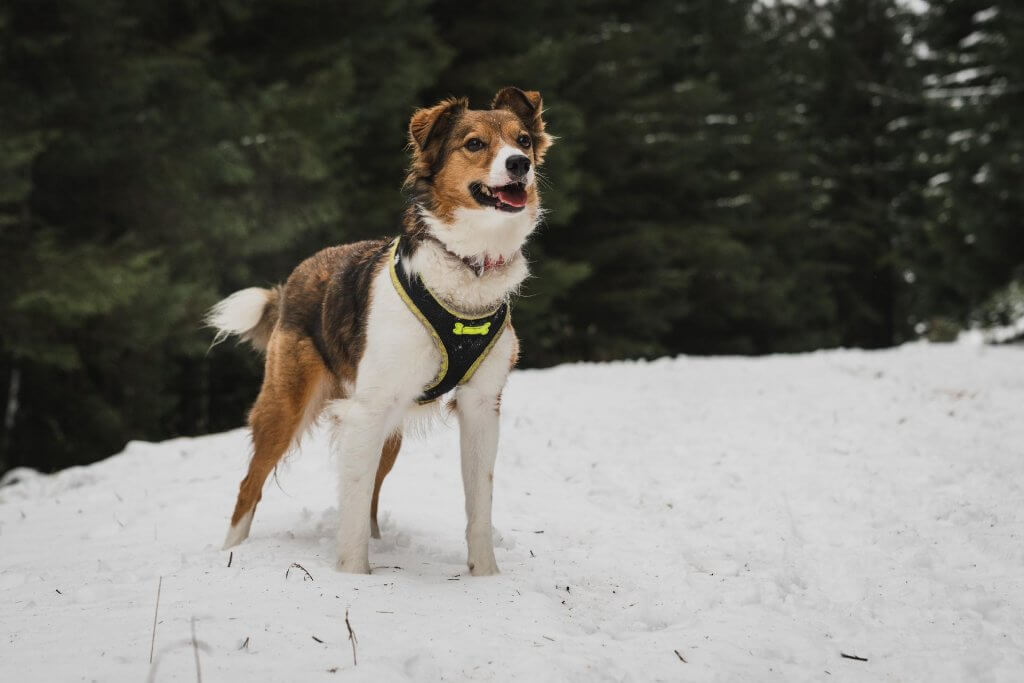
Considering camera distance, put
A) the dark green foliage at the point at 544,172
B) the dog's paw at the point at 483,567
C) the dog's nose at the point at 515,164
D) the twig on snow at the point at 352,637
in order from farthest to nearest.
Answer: the dark green foliage at the point at 544,172
the dog's paw at the point at 483,567
the dog's nose at the point at 515,164
the twig on snow at the point at 352,637

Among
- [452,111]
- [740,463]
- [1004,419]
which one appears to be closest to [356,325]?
[452,111]

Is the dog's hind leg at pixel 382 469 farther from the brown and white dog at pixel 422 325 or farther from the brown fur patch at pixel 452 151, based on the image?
the brown fur patch at pixel 452 151

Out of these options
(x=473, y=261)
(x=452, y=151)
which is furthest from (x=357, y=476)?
(x=452, y=151)

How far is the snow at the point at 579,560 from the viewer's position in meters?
3.17

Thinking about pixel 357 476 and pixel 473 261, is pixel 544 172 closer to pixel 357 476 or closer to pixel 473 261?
pixel 473 261

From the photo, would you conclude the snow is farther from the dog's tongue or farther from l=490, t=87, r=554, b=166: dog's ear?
l=490, t=87, r=554, b=166: dog's ear

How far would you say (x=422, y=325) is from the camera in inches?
161

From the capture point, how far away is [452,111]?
4.46 m

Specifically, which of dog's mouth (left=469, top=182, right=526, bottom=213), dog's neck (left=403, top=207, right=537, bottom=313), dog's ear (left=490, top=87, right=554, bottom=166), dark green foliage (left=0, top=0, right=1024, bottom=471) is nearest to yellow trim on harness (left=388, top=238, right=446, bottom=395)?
dog's neck (left=403, top=207, right=537, bottom=313)

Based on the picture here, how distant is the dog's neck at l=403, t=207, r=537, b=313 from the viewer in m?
4.18

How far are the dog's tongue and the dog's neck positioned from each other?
7cm

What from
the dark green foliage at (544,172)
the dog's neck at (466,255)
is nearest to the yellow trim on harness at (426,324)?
the dog's neck at (466,255)

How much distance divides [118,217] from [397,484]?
21.9ft

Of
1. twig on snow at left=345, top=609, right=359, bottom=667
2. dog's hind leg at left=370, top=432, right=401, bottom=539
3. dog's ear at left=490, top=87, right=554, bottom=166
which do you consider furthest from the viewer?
dog's hind leg at left=370, top=432, right=401, bottom=539
